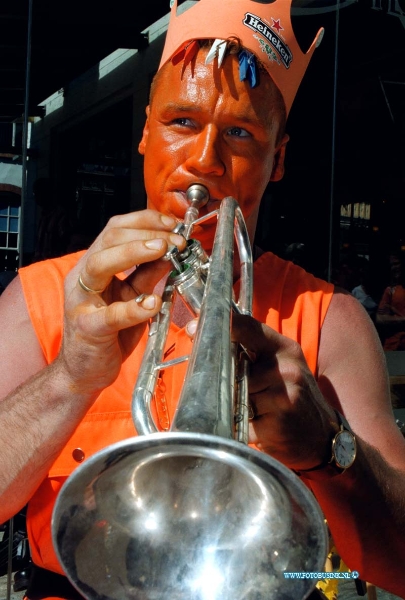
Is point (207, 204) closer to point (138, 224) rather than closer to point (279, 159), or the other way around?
point (279, 159)

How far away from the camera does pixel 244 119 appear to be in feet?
6.18

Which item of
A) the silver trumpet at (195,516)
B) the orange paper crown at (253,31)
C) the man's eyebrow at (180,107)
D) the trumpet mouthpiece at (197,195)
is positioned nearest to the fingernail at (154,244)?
the silver trumpet at (195,516)

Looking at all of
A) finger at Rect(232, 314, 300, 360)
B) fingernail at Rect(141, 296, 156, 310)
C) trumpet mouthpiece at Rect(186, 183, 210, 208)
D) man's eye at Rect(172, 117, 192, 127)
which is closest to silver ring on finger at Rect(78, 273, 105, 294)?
fingernail at Rect(141, 296, 156, 310)

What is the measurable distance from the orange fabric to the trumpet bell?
388mm

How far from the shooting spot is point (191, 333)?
138cm

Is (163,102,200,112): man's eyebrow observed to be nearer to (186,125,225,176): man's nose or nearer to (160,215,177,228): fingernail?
(186,125,225,176): man's nose

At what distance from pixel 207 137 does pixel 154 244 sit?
666 millimetres

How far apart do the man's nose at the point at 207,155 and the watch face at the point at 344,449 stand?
74cm

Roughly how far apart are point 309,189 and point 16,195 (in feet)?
4.79

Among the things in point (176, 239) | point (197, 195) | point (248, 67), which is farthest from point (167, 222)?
point (248, 67)

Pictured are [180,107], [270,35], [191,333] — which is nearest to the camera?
[191,333]

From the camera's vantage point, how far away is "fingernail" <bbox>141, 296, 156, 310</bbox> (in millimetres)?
1270

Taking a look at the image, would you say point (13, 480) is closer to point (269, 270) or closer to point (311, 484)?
point (311, 484)

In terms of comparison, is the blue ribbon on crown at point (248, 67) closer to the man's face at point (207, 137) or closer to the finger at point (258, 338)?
the man's face at point (207, 137)
